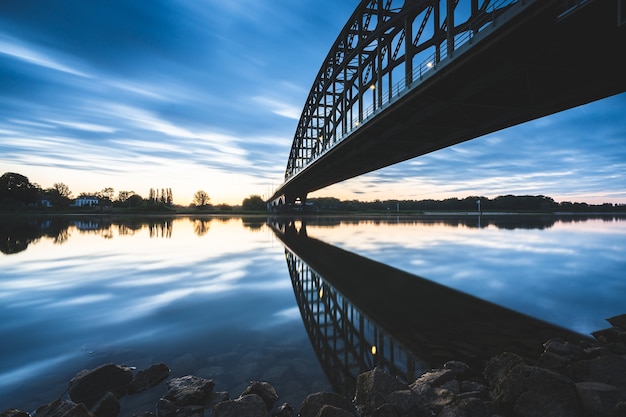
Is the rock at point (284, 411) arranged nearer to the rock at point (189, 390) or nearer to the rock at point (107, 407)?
the rock at point (189, 390)

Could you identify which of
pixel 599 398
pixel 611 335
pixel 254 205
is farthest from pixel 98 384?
pixel 254 205

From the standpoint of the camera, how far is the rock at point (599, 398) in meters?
3.75

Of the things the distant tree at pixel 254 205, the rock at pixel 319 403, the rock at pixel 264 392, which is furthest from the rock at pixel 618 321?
the distant tree at pixel 254 205

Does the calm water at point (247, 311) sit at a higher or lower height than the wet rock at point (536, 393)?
lower

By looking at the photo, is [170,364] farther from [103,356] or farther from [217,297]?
[217,297]

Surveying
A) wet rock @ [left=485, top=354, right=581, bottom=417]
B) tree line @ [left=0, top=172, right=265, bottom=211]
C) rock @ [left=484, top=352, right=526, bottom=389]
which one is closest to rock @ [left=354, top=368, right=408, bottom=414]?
wet rock @ [left=485, top=354, right=581, bottom=417]

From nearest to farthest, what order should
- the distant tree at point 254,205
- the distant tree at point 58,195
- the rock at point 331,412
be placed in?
the rock at point 331,412 → the distant tree at point 58,195 → the distant tree at point 254,205

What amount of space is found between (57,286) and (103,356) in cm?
794

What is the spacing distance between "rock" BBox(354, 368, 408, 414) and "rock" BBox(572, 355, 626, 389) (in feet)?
10.0

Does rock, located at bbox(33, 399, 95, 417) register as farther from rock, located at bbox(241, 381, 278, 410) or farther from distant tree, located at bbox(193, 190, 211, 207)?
distant tree, located at bbox(193, 190, 211, 207)

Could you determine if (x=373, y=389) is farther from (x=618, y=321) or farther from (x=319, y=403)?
A: (x=618, y=321)

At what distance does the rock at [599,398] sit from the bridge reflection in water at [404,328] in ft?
5.19

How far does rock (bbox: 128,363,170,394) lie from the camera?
478cm

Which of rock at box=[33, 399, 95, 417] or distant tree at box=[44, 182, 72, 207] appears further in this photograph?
distant tree at box=[44, 182, 72, 207]
